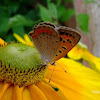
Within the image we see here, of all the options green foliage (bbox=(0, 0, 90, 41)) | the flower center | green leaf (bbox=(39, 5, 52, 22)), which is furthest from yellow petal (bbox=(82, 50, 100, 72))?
the flower center

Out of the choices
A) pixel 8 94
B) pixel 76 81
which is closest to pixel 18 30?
pixel 76 81

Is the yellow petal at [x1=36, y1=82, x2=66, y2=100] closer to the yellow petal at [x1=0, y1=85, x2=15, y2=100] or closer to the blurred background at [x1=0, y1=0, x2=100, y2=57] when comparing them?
the yellow petal at [x1=0, y1=85, x2=15, y2=100]

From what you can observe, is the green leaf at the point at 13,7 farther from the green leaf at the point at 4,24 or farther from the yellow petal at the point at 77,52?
the yellow petal at the point at 77,52

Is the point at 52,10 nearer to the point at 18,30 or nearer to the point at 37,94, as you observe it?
the point at 18,30

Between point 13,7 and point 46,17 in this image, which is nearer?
→ point 46,17

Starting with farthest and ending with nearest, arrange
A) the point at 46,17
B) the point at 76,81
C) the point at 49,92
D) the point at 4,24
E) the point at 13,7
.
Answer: the point at 13,7 → the point at 4,24 → the point at 46,17 → the point at 76,81 → the point at 49,92

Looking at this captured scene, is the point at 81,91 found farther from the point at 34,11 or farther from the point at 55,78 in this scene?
the point at 34,11

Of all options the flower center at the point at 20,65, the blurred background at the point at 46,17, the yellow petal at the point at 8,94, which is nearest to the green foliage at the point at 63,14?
the blurred background at the point at 46,17

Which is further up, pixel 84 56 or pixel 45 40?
pixel 45 40
